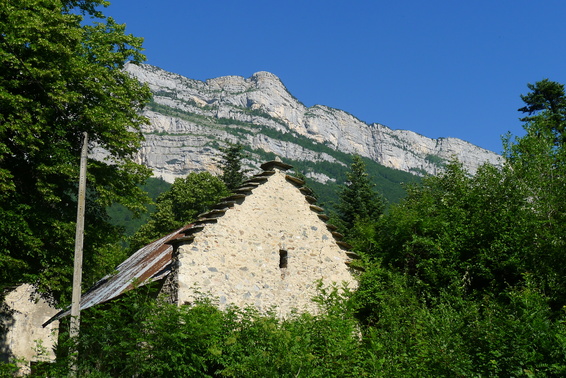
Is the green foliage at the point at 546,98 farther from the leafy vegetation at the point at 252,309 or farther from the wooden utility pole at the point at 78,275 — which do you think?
the wooden utility pole at the point at 78,275

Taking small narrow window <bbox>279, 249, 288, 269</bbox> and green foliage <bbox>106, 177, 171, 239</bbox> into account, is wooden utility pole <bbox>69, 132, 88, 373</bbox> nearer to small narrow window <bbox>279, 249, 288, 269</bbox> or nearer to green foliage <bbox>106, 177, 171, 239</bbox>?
small narrow window <bbox>279, 249, 288, 269</bbox>

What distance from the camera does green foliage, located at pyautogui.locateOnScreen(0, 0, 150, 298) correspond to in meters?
16.5

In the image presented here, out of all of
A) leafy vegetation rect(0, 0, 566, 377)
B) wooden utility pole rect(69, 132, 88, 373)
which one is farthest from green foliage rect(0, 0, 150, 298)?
wooden utility pole rect(69, 132, 88, 373)

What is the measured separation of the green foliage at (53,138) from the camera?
16500 mm

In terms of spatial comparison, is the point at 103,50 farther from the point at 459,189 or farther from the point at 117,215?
the point at 117,215

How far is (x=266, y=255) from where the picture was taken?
14797mm

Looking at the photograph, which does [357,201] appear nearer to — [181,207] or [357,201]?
[357,201]

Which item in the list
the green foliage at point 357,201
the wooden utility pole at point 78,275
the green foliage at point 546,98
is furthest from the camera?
the green foliage at point 357,201

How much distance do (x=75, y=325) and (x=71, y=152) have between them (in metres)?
8.72

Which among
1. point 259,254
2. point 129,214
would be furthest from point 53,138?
point 129,214

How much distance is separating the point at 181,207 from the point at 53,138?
77.8ft

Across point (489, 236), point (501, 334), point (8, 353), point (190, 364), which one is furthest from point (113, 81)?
point (8, 353)

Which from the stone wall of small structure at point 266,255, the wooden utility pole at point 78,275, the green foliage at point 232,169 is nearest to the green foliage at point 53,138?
the wooden utility pole at point 78,275

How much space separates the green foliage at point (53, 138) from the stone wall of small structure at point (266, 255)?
19.5 ft
